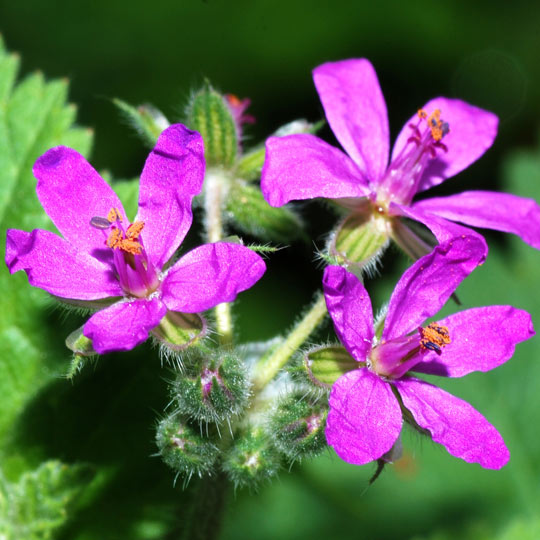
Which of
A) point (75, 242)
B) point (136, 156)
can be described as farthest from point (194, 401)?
point (136, 156)

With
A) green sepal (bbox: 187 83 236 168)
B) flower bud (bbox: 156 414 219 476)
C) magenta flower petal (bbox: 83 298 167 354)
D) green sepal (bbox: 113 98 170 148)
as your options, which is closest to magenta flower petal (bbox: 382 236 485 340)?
flower bud (bbox: 156 414 219 476)

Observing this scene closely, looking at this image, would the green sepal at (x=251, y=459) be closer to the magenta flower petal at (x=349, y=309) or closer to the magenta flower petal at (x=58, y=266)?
the magenta flower petal at (x=349, y=309)

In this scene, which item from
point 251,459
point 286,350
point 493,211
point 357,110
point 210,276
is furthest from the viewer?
point 357,110

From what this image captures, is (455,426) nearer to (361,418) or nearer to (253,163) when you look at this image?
(361,418)

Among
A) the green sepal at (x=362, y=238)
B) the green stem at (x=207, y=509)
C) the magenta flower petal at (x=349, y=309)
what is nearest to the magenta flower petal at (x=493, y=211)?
the green sepal at (x=362, y=238)

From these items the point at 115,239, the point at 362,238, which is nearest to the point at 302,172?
the point at 362,238

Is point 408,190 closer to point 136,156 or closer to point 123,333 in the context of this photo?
point 123,333
